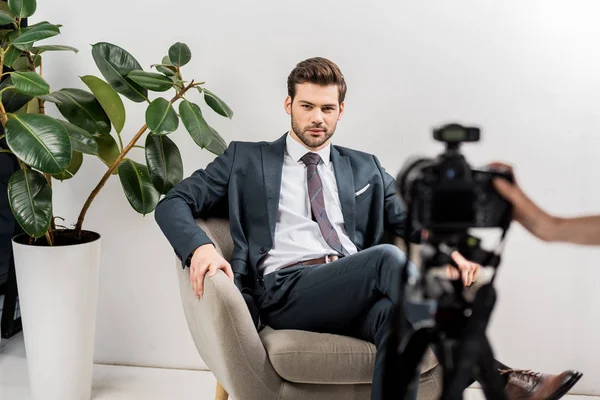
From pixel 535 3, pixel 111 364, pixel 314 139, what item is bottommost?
pixel 111 364

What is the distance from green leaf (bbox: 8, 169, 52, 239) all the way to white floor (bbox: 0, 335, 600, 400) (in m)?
0.81

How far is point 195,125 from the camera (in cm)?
241

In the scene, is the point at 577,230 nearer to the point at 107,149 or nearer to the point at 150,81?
the point at 150,81

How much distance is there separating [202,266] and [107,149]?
91 centimetres

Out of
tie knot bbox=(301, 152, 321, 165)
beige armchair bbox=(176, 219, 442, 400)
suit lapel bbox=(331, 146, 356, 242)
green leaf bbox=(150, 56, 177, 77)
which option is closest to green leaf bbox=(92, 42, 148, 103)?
green leaf bbox=(150, 56, 177, 77)

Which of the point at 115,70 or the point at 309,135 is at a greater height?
the point at 115,70

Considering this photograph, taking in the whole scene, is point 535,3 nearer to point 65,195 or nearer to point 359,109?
point 359,109

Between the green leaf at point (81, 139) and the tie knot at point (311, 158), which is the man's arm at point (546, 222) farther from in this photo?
the green leaf at point (81, 139)

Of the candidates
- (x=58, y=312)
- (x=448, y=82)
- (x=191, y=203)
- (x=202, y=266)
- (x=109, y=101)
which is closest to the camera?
(x=202, y=266)

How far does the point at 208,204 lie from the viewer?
2.39 meters

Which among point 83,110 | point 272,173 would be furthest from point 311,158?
point 83,110

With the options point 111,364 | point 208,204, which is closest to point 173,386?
point 111,364

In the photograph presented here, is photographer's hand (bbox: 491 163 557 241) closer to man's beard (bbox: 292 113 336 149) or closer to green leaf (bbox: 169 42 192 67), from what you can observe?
man's beard (bbox: 292 113 336 149)

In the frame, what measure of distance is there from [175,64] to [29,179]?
680 millimetres
